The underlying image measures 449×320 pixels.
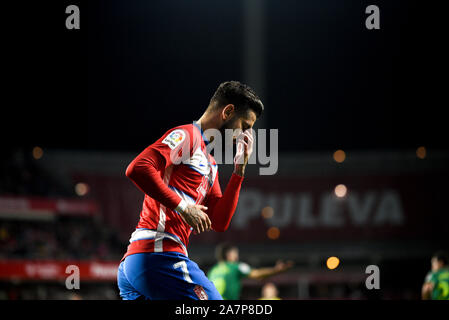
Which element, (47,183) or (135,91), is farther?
(135,91)

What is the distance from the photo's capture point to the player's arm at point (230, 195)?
400cm

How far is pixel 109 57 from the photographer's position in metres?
33.2

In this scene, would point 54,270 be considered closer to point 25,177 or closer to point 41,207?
point 41,207

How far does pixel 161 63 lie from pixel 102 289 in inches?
602

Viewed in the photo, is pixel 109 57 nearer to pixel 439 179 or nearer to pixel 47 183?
pixel 47 183

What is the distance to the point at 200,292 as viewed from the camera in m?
3.36

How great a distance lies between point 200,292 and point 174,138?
97 centimetres

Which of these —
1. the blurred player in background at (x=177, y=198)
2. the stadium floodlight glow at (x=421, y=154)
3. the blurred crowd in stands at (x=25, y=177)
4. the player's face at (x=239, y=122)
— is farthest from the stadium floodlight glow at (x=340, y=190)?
the player's face at (x=239, y=122)

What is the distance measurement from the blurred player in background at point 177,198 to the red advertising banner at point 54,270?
17.7 m

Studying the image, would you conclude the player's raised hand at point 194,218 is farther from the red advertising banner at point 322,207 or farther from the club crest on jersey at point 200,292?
the red advertising banner at point 322,207

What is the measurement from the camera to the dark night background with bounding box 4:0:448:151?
1177 inches

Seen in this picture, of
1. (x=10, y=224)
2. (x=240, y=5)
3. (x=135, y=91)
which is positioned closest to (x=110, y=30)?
(x=135, y=91)

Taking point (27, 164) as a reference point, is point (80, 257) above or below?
below

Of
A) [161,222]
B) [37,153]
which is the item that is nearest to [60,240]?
[37,153]
